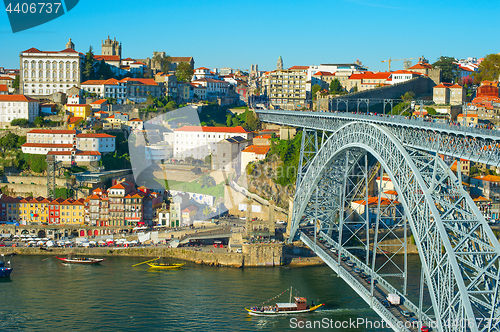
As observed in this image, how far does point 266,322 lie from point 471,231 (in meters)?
9.80

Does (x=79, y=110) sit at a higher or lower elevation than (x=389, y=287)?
higher

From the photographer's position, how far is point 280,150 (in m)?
34.6

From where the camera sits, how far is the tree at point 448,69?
149 feet

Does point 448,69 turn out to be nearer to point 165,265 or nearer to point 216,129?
point 216,129

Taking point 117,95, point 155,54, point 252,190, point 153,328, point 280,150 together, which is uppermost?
point 155,54

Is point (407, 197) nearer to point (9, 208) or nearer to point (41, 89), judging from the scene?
point (9, 208)

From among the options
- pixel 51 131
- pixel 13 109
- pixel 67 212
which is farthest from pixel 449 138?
pixel 13 109

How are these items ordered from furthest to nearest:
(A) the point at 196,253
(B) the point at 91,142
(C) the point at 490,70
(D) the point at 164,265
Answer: (C) the point at 490,70 → (B) the point at 91,142 → (A) the point at 196,253 → (D) the point at 164,265

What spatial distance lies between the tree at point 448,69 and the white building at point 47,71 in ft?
95.0

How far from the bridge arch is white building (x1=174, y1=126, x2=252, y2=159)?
2680cm

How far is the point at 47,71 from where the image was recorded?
48781 millimetres

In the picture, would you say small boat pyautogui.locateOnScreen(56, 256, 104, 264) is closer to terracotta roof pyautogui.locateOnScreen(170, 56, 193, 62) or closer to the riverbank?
the riverbank

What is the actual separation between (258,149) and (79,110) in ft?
50.0

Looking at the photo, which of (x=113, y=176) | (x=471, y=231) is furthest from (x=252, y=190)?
(x=471, y=231)
